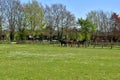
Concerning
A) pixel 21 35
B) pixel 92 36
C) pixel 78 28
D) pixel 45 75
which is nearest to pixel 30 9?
pixel 21 35

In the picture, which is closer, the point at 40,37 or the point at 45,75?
the point at 45,75

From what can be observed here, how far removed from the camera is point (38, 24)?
92875mm

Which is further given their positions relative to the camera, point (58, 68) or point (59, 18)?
point (59, 18)

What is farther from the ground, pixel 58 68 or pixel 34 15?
pixel 34 15

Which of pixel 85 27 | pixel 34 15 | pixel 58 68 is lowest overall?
pixel 58 68

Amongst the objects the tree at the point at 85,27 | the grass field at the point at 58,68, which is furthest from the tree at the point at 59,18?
the grass field at the point at 58,68

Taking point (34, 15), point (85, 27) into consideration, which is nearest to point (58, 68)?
point (34, 15)

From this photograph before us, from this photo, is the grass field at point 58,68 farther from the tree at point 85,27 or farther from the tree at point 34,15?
the tree at point 85,27

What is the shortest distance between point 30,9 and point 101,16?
33453 mm

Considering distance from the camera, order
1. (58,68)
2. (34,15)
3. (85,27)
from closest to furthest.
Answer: (58,68)
(34,15)
(85,27)

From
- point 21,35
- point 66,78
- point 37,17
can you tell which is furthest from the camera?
point 21,35

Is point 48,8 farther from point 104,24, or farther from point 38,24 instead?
point 104,24

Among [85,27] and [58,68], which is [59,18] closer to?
[85,27]

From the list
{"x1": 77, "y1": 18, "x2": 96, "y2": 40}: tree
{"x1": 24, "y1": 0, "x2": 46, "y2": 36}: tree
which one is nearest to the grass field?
{"x1": 24, "y1": 0, "x2": 46, "y2": 36}: tree
